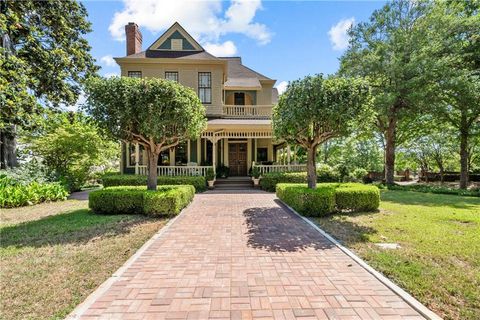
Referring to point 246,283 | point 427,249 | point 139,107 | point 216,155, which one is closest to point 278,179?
point 216,155

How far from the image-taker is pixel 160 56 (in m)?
17.9

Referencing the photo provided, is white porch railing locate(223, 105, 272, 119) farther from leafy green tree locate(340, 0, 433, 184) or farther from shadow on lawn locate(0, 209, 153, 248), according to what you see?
shadow on lawn locate(0, 209, 153, 248)

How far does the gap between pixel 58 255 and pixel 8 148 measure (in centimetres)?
1496

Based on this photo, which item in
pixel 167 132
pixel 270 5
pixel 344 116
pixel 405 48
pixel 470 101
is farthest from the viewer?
pixel 405 48

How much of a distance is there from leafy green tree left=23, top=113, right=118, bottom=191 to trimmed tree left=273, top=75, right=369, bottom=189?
39.8ft

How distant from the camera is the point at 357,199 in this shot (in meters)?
8.55

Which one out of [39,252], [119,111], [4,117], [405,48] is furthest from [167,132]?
[405,48]

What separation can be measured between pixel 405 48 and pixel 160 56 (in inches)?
620

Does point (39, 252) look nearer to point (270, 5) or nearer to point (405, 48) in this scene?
point (270, 5)

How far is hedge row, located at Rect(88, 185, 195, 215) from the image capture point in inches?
319

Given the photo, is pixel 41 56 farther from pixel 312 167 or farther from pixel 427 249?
pixel 427 249

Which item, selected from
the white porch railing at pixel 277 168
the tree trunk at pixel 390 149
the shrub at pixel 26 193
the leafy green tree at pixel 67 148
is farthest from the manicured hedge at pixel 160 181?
the tree trunk at pixel 390 149

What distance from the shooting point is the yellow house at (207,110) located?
1603 cm

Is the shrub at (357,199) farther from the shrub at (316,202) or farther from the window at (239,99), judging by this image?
the window at (239,99)
